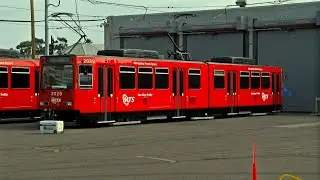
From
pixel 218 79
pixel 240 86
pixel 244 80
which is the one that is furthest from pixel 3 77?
pixel 244 80

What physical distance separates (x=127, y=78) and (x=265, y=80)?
42.0 ft

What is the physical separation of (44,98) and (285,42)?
77.4ft

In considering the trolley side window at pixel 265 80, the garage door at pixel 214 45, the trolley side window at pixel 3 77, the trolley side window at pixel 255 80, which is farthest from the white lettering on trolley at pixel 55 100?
the garage door at pixel 214 45

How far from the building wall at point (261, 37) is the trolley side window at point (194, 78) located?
13470 mm

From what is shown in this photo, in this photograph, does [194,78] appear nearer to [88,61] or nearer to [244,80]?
[244,80]

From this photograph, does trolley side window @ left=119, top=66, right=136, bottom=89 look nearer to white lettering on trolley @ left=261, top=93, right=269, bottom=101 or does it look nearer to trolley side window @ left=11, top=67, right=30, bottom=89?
trolley side window @ left=11, top=67, right=30, bottom=89

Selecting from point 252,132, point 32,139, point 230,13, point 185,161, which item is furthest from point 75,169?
point 230,13

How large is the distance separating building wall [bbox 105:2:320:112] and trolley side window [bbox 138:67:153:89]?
17.4 meters

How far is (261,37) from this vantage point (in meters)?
45.9

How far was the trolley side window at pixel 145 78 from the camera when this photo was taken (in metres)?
28.6

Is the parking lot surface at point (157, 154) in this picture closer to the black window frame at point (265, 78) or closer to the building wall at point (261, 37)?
the black window frame at point (265, 78)

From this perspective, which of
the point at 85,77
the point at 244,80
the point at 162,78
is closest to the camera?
the point at 85,77

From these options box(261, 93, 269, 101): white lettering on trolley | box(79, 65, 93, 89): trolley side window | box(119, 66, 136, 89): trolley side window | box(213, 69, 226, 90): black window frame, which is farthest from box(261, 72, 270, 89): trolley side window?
box(79, 65, 93, 89): trolley side window

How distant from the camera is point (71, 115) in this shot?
25781mm
